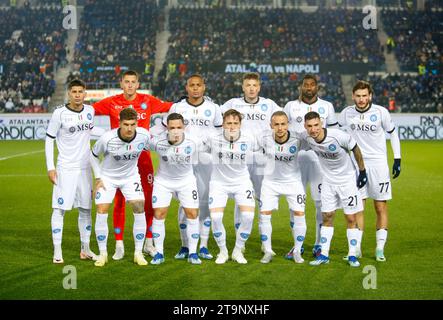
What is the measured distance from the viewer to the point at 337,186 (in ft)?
26.5

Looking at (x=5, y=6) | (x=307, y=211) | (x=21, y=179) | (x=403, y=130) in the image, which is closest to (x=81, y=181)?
(x=307, y=211)

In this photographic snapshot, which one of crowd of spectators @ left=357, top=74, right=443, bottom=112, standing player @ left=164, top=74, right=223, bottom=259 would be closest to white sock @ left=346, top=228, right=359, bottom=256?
standing player @ left=164, top=74, right=223, bottom=259

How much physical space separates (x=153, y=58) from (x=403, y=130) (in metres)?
14.3

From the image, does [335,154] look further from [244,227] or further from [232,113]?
[244,227]

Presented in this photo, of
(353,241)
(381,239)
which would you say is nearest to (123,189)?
(353,241)

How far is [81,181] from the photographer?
27.2 ft

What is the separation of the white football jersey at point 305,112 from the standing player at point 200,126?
3.18 ft

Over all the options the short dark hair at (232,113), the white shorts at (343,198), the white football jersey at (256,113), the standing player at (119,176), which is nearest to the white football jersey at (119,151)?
the standing player at (119,176)

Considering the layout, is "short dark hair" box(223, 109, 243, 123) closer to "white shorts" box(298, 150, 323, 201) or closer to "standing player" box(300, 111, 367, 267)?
"standing player" box(300, 111, 367, 267)

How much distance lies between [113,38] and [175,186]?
31410mm

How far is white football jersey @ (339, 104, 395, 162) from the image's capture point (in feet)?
27.7

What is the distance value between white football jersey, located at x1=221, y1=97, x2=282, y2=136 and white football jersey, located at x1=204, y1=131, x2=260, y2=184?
20.9 inches

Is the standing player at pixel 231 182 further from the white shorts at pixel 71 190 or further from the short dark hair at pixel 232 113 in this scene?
the white shorts at pixel 71 190

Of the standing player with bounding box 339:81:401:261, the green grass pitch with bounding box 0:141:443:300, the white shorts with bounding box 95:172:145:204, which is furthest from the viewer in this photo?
the standing player with bounding box 339:81:401:261
